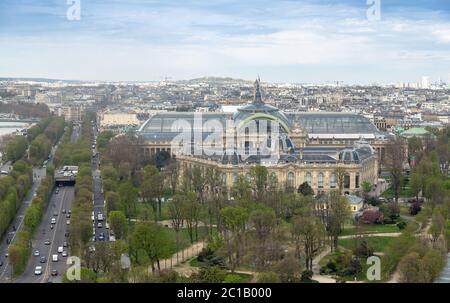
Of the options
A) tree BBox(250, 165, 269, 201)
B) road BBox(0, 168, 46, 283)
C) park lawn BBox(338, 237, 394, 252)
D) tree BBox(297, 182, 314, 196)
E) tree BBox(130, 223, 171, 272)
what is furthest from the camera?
tree BBox(297, 182, 314, 196)

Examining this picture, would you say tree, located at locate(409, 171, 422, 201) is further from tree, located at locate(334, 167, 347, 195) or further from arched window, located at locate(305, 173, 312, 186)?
arched window, located at locate(305, 173, 312, 186)

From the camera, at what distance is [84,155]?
4338 centimetres

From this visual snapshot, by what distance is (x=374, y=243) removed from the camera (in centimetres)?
2389

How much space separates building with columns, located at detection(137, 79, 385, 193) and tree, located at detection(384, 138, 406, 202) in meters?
0.95

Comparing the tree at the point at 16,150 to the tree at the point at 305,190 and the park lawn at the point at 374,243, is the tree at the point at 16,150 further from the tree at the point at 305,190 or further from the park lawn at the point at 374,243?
the park lawn at the point at 374,243

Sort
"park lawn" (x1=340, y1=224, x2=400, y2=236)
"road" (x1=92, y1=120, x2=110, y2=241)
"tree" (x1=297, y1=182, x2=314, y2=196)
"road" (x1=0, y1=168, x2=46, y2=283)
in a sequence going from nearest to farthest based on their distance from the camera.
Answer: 1. "road" (x1=0, y1=168, x2=46, y2=283)
2. "road" (x1=92, y1=120, x2=110, y2=241)
3. "park lawn" (x1=340, y1=224, x2=400, y2=236)
4. "tree" (x1=297, y1=182, x2=314, y2=196)

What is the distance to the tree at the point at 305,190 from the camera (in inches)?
1278

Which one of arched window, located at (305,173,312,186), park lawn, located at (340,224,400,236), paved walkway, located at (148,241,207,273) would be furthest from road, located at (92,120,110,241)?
arched window, located at (305,173,312,186)

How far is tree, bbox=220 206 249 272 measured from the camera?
20.5 m

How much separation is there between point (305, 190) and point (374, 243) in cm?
903

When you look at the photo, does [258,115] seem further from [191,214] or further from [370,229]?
[191,214]

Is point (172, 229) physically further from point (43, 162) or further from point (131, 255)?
point (43, 162)

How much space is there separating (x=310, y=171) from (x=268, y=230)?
13316 mm
